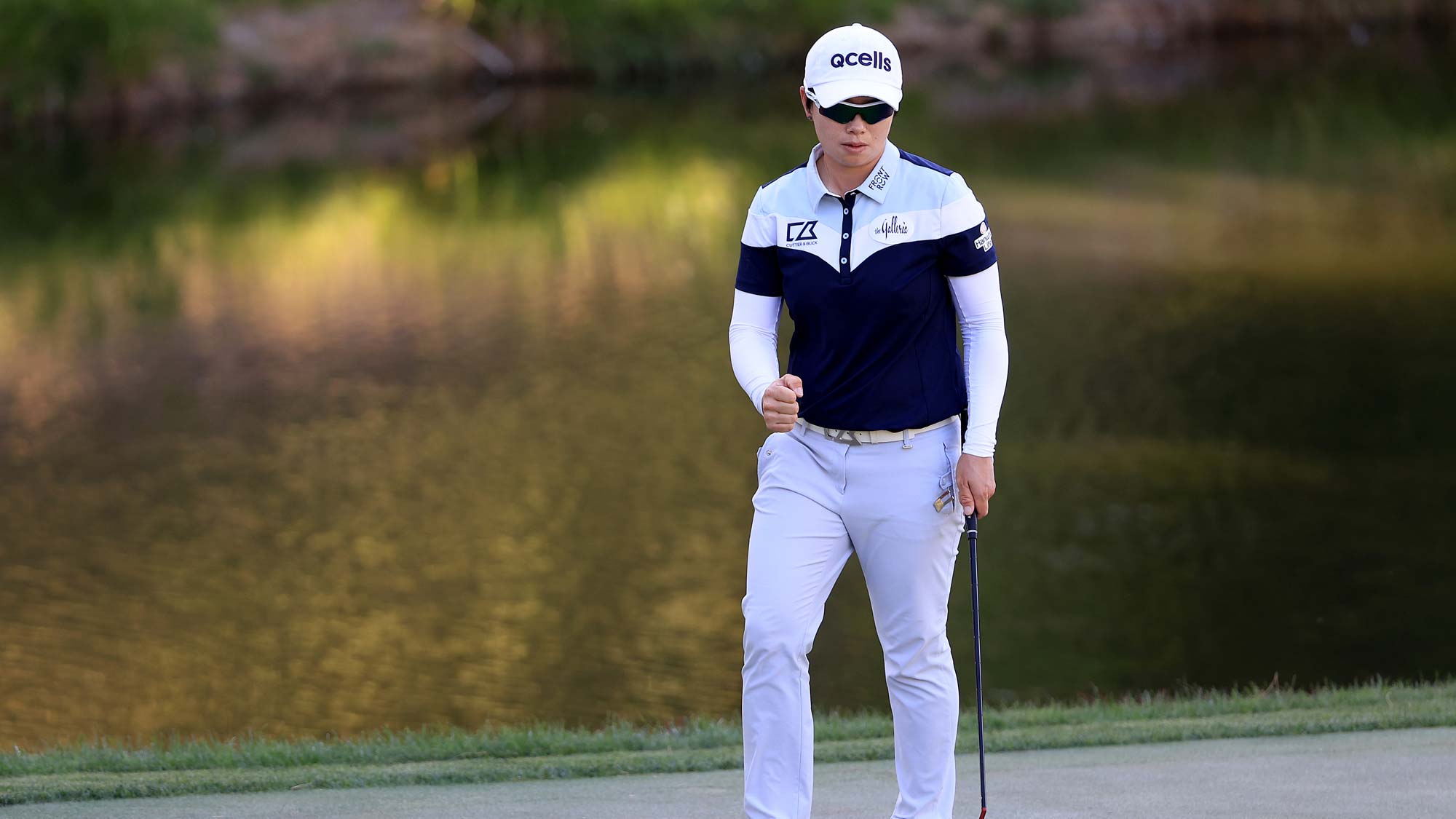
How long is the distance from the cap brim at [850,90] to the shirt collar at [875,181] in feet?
0.38

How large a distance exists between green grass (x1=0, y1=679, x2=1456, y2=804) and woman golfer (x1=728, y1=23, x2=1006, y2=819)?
1.66 meters

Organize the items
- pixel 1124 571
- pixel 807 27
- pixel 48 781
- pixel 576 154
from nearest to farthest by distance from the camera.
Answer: pixel 48 781 → pixel 1124 571 → pixel 576 154 → pixel 807 27

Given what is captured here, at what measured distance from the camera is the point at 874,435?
443cm

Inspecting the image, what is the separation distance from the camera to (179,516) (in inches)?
609

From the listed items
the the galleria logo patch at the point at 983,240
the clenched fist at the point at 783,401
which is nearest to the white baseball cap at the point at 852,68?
the the galleria logo patch at the point at 983,240

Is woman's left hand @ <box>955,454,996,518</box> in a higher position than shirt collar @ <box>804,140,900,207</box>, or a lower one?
lower

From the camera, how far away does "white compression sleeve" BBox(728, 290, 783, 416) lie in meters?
4.53

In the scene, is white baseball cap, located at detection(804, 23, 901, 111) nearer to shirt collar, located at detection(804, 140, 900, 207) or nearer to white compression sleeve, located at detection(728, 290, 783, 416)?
shirt collar, located at detection(804, 140, 900, 207)

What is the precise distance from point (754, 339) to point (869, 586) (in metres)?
0.69

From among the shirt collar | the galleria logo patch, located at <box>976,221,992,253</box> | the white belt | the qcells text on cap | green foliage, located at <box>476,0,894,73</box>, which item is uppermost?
green foliage, located at <box>476,0,894,73</box>

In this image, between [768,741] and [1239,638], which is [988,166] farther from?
[768,741]

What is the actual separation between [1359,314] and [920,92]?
2726 centimetres

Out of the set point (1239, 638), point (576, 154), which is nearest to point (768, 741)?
point (1239, 638)

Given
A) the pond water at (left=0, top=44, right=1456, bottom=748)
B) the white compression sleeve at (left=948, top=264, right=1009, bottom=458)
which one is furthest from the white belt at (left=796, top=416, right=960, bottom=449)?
the pond water at (left=0, top=44, right=1456, bottom=748)
